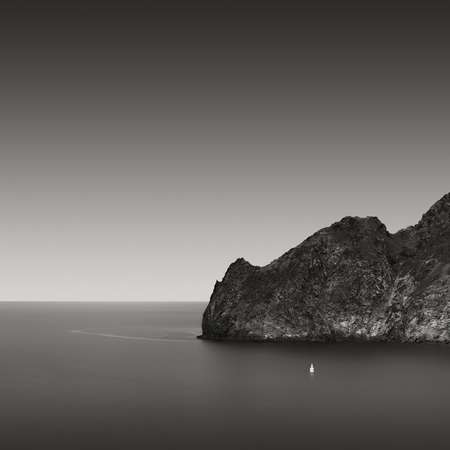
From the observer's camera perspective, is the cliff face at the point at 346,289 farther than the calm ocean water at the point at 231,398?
Yes

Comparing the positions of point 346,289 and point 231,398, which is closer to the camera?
point 231,398

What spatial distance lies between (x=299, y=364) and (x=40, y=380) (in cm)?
4416

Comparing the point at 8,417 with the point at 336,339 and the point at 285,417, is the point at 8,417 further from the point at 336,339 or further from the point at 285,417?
the point at 336,339

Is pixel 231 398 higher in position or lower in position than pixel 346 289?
lower

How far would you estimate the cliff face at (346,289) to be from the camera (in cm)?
12575

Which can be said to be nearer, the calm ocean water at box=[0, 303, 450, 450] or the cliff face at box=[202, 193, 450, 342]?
the calm ocean water at box=[0, 303, 450, 450]

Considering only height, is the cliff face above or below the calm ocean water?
above

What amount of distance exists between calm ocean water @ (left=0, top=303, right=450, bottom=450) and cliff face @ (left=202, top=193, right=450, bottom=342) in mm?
8962

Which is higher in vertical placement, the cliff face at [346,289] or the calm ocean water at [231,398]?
the cliff face at [346,289]

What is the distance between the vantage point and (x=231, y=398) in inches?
2761

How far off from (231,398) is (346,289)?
6865 centimetres

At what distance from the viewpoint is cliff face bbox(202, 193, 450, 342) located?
12575 centimetres

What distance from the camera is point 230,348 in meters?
118

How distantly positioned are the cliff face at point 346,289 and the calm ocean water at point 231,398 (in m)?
8.96
